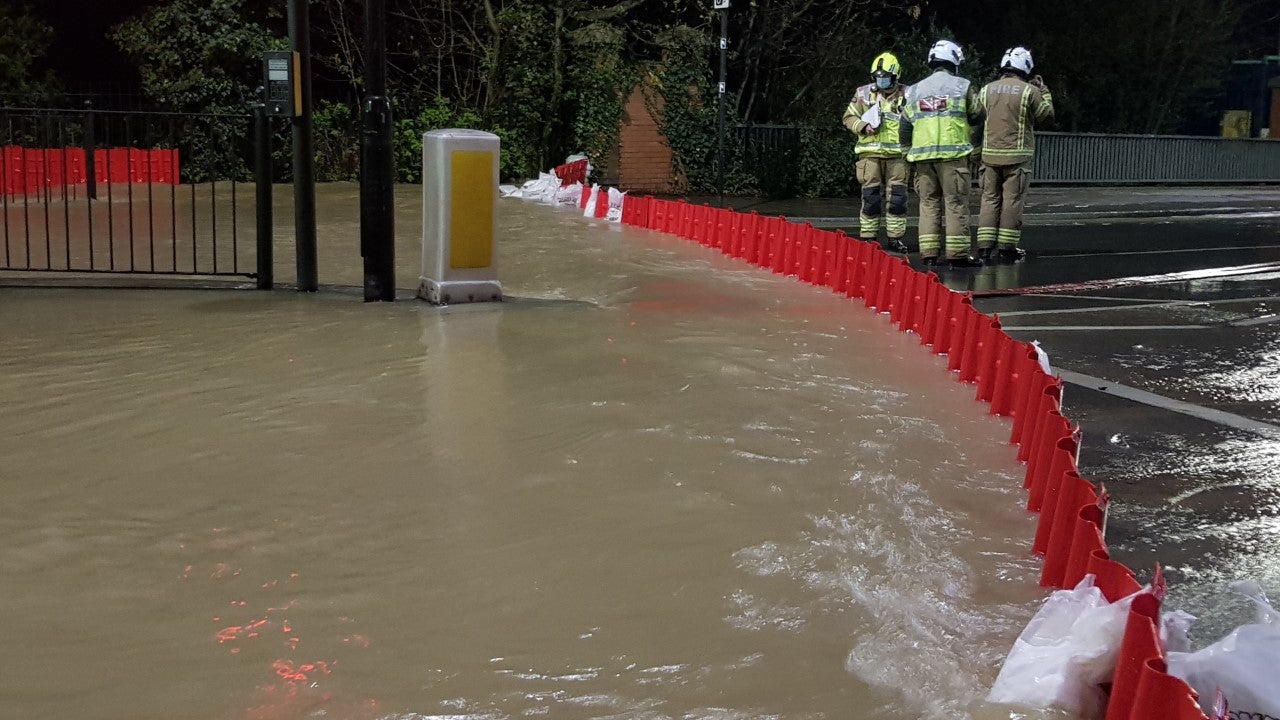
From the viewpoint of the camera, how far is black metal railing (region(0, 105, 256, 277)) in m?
12.9

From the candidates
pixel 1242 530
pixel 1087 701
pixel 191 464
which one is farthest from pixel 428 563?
pixel 1242 530

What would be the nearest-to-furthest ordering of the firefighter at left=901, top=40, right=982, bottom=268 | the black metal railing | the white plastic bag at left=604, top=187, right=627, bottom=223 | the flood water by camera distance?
1. the flood water
2. the black metal railing
3. the firefighter at left=901, top=40, right=982, bottom=268
4. the white plastic bag at left=604, top=187, right=627, bottom=223

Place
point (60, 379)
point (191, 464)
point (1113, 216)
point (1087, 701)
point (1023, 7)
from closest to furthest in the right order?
point (1087, 701)
point (191, 464)
point (60, 379)
point (1113, 216)
point (1023, 7)

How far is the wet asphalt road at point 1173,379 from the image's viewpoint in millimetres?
5211

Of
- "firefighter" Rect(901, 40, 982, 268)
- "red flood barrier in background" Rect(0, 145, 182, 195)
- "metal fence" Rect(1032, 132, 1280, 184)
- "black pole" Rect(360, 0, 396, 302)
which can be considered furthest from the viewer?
"metal fence" Rect(1032, 132, 1280, 184)

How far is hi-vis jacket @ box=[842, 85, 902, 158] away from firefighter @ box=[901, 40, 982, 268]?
1.03 meters

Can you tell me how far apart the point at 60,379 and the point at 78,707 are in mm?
4452

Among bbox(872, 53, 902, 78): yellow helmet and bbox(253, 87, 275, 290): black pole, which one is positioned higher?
bbox(872, 53, 902, 78): yellow helmet

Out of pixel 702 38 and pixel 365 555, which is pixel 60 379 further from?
pixel 702 38

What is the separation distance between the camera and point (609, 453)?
6.25 metres

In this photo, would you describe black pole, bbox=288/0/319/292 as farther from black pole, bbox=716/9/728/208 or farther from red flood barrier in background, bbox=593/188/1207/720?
black pole, bbox=716/9/728/208

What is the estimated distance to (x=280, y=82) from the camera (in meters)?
10.5

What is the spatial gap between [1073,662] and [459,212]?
7.67 meters

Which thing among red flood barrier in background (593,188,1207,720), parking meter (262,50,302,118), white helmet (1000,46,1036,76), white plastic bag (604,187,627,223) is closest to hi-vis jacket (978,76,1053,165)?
white helmet (1000,46,1036,76)
